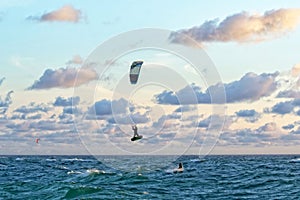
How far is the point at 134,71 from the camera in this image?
→ 4725 cm

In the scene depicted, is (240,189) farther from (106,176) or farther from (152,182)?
(106,176)

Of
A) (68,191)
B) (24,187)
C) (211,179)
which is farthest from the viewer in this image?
(211,179)

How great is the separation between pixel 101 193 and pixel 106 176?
22.4m

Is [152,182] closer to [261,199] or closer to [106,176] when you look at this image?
[106,176]

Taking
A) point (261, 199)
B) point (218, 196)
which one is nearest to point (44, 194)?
point (218, 196)

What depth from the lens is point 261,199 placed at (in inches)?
2096

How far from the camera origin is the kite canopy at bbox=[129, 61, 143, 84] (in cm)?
4550

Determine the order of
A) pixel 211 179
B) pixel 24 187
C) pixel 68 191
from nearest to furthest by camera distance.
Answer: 1. pixel 68 191
2. pixel 24 187
3. pixel 211 179

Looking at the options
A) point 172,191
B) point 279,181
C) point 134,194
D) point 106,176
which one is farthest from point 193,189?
point 106,176

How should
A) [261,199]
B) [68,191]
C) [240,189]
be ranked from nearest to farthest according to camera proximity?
[261,199]
[68,191]
[240,189]

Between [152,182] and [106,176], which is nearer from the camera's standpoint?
[152,182]

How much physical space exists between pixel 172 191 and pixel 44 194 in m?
13.2

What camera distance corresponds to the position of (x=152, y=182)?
6769 centimetres

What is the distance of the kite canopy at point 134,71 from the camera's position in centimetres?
4550
